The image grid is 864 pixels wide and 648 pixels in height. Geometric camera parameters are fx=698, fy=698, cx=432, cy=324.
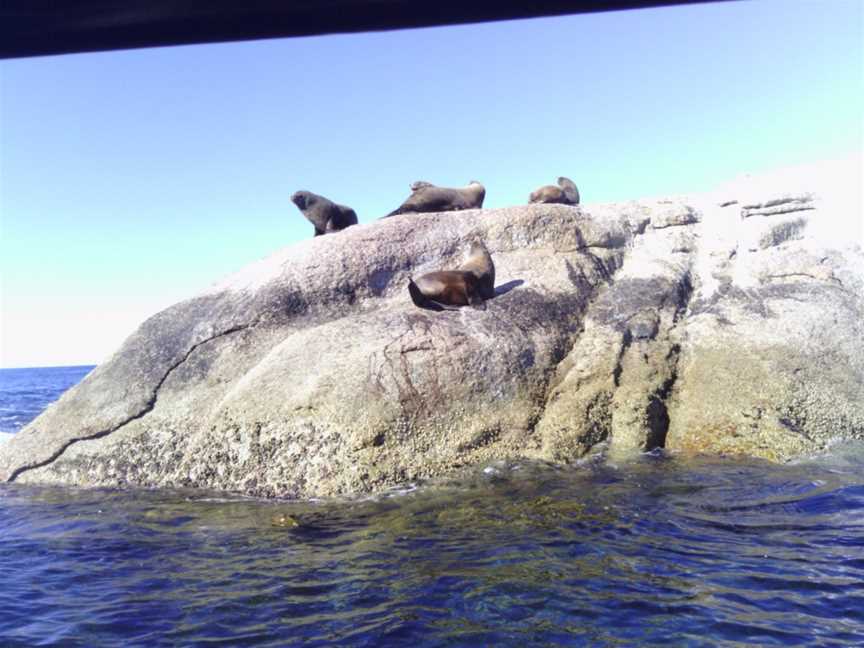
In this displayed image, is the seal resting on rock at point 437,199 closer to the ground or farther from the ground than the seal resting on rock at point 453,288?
farther from the ground

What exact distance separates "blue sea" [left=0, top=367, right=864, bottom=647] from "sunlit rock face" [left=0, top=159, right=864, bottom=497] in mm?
503

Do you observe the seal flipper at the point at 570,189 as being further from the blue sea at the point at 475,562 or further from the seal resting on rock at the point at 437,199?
the blue sea at the point at 475,562

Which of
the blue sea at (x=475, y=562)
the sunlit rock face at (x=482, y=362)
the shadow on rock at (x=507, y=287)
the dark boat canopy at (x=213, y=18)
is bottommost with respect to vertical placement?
the blue sea at (x=475, y=562)

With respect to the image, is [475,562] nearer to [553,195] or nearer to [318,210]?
[318,210]

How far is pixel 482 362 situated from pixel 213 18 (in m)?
6.47

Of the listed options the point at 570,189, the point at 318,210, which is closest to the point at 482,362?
the point at 318,210

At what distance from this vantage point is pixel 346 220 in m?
14.6

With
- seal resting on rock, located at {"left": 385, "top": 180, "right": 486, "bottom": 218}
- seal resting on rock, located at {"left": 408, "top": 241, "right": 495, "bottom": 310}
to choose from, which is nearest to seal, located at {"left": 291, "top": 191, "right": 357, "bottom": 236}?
seal resting on rock, located at {"left": 385, "top": 180, "right": 486, "bottom": 218}

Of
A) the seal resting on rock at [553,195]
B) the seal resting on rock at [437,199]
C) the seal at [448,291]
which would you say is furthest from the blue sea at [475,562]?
the seal resting on rock at [553,195]

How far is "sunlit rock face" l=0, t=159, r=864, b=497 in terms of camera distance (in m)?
8.06

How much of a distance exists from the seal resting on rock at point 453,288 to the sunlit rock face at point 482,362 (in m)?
0.22

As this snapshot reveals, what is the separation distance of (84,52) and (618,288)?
Result: 8904mm

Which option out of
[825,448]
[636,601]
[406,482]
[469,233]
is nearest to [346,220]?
[469,233]

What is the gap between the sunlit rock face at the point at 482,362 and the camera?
26.5ft
